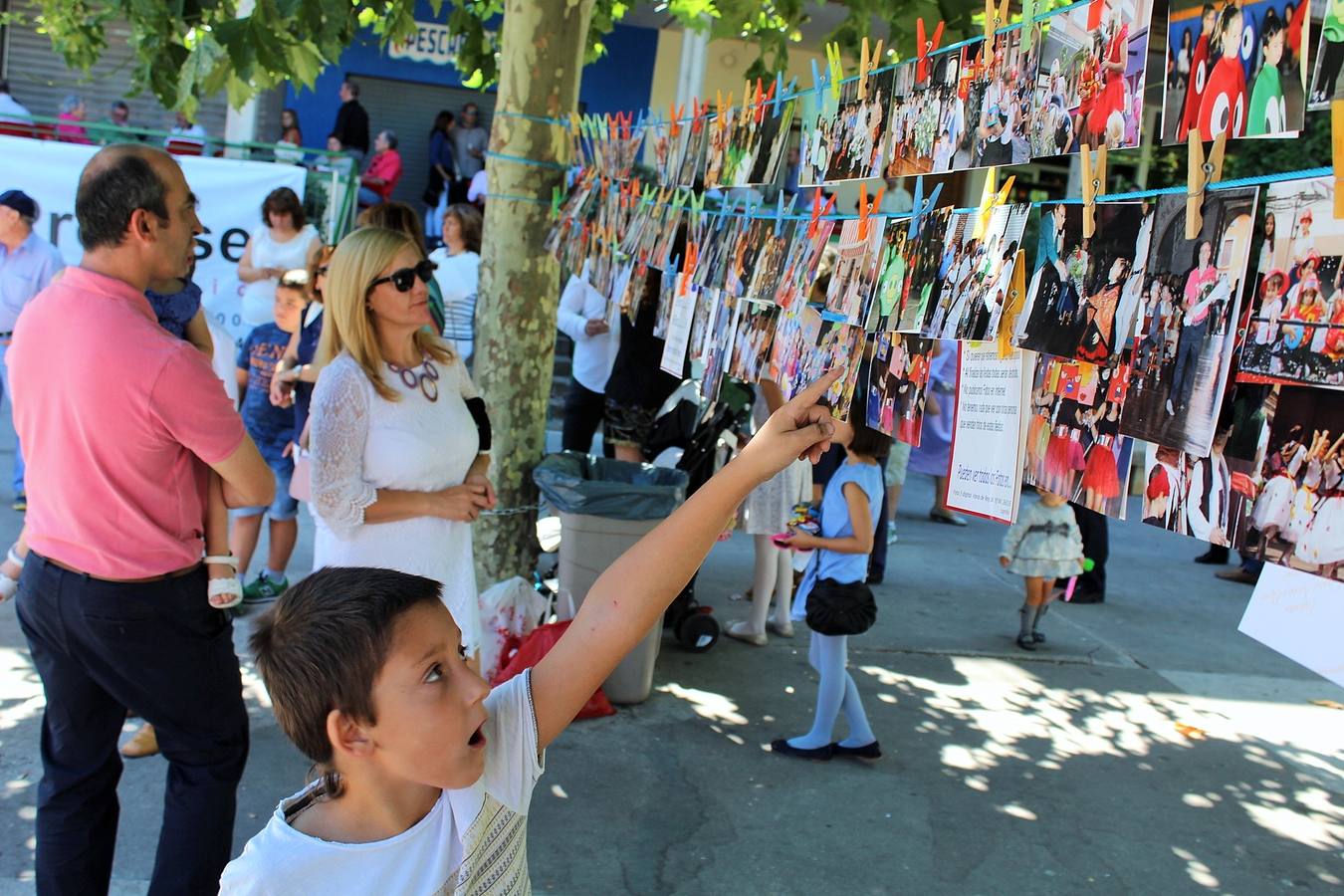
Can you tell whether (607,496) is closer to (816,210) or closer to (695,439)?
(695,439)

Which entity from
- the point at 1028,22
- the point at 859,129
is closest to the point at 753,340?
the point at 859,129

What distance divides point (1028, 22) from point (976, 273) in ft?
1.47

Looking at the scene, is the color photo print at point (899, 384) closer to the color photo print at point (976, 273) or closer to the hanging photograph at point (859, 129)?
the color photo print at point (976, 273)

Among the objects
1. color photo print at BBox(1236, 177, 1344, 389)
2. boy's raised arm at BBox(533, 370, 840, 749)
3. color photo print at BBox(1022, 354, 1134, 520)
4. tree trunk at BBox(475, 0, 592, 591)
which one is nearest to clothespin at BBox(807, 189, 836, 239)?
color photo print at BBox(1022, 354, 1134, 520)

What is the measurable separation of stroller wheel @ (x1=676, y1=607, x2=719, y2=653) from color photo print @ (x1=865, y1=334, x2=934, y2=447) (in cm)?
356

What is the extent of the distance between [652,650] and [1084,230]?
3.64 m

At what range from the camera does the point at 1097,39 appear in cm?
198

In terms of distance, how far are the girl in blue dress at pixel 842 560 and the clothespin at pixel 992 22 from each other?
2445 mm

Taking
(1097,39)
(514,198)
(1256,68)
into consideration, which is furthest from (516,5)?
(1256,68)

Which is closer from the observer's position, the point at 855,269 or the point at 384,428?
the point at 855,269

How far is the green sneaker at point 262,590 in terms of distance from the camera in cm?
630

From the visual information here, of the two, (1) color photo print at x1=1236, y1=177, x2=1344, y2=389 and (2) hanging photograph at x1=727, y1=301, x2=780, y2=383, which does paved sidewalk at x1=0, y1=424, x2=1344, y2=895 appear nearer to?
(2) hanging photograph at x1=727, y1=301, x2=780, y2=383

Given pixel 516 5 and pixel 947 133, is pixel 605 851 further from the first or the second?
pixel 516 5

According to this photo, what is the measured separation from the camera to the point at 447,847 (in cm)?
180
